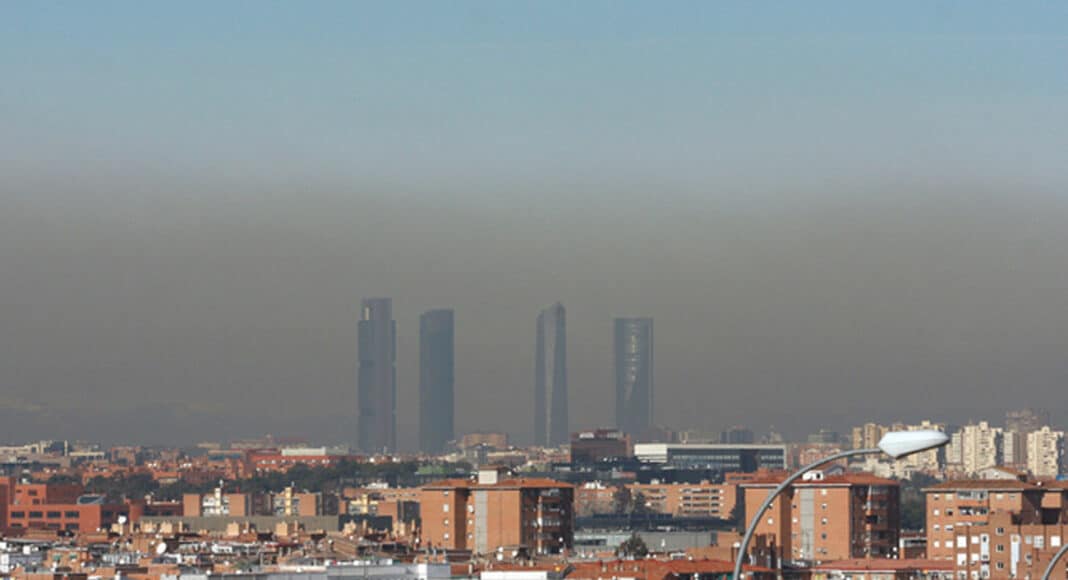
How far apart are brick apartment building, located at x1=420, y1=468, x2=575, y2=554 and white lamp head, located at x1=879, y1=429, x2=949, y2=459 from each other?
95.5 metres

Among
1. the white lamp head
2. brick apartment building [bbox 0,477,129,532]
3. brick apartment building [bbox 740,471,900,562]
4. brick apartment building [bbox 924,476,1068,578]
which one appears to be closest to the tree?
brick apartment building [bbox 740,471,900,562]

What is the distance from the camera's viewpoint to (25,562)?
83250mm

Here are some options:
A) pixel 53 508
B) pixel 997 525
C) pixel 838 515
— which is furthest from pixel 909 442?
pixel 53 508

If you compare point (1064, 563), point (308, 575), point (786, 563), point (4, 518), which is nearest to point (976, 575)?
point (1064, 563)

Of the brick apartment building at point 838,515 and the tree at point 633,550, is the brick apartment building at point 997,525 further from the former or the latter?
the tree at point 633,550

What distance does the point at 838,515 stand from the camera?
10956 centimetres

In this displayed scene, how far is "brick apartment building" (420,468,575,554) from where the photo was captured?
379ft

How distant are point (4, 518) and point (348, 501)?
116 ft

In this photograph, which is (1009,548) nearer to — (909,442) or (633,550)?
(633,550)

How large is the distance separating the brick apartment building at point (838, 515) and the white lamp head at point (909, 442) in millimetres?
90256

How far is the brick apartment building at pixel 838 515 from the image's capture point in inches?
4286

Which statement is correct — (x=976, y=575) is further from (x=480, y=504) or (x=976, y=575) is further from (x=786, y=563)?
(x=480, y=504)

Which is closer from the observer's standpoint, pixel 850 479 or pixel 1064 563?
pixel 1064 563

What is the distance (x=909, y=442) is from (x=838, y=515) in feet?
302
